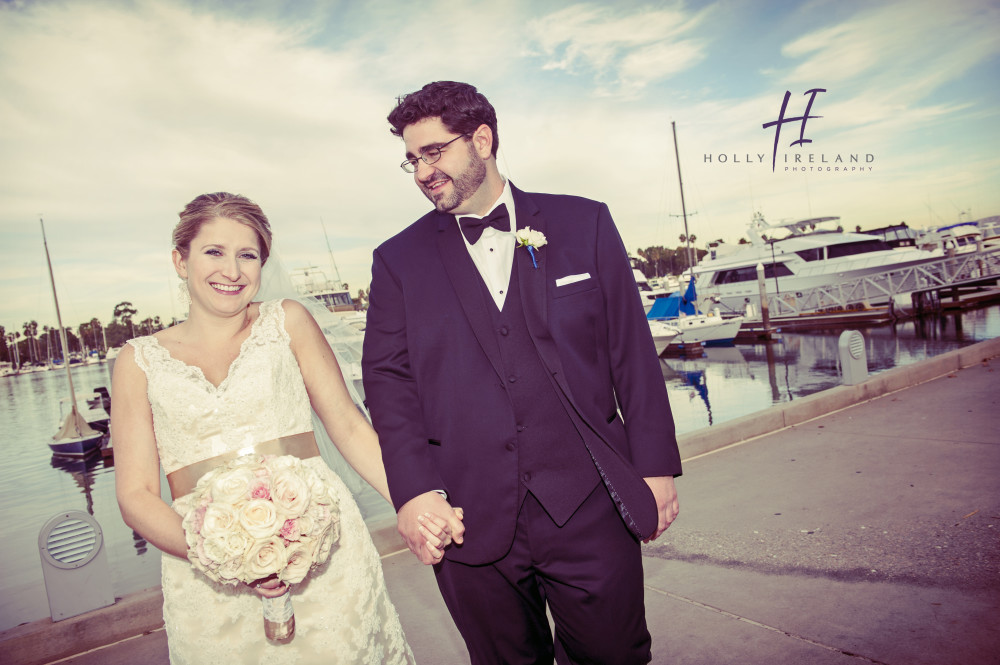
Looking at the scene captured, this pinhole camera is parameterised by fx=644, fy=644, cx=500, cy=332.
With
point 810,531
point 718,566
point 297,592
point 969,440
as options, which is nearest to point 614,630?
point 297,592

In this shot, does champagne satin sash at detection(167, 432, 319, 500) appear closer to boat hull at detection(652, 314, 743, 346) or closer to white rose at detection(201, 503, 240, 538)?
white rose at detection(201, 503, 240, 538)

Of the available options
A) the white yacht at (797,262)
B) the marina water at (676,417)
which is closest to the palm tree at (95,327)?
the marina water at (676,417)

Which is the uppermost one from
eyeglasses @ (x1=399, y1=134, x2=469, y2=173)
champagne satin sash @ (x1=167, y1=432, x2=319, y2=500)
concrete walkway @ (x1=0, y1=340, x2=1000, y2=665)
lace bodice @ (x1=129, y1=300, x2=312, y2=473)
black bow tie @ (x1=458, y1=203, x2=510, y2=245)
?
eyeglasses @ (x1=399, y1=134, x2=469, y2=173)

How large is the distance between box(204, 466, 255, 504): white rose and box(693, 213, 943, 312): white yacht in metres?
31.9

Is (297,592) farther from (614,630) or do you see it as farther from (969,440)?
(969,440)

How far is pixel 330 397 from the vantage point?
2598mm

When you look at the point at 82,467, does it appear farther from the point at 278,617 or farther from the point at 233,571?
the point at 233,571

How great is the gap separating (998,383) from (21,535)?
17996 mm

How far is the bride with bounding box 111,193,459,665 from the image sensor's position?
2.31 m

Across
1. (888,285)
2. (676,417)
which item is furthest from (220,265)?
(888,285)

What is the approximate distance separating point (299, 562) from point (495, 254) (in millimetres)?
1188

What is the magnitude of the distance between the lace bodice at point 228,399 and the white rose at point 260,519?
653 millimetres

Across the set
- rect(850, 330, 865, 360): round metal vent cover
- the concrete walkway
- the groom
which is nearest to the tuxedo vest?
the groom

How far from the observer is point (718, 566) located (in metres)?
4.15
